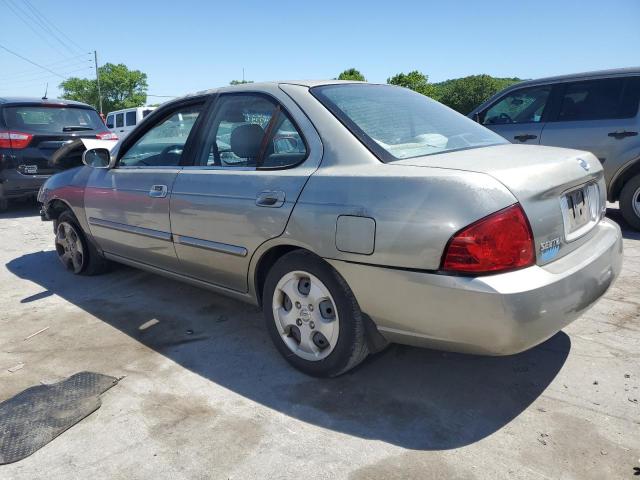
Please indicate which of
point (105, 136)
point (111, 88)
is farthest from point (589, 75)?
point (111, 88)

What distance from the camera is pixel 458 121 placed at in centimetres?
320

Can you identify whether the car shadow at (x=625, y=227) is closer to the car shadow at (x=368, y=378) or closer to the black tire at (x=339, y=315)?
the car shadow at (x=368, y=378)

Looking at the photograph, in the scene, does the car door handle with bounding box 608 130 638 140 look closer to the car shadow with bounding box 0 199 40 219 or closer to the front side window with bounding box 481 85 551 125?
the front side window with bounding box 481 85 551 125

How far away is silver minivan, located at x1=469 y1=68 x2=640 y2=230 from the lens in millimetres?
5520

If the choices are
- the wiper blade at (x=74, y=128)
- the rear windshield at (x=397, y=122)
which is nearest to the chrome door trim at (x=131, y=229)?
the rear windshield at (x=397, y=122)

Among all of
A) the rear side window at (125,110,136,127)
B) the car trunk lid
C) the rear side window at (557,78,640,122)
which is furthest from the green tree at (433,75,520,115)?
the car trunk lid

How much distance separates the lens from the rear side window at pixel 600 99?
5.53 meters

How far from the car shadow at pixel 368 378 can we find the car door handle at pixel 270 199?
967 mm

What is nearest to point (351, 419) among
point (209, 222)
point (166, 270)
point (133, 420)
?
point (133, 420)

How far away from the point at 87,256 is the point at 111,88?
276 feet

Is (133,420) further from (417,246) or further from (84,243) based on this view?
(84,243)

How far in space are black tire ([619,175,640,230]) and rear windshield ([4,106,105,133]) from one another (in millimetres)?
7781

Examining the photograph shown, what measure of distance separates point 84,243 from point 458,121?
3480mm

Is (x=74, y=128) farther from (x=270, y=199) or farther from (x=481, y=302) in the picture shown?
(x=481, y=302)
